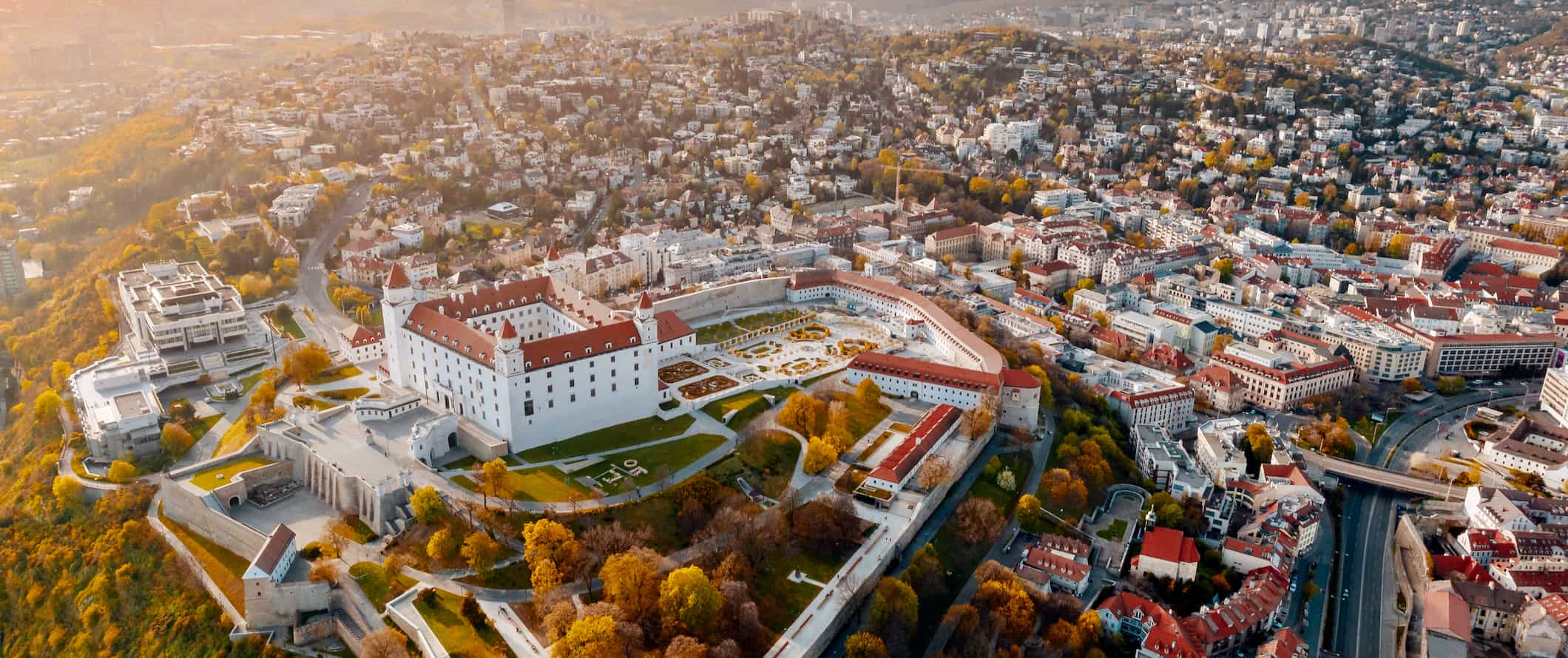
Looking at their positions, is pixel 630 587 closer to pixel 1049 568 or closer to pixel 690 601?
pixel 690 601

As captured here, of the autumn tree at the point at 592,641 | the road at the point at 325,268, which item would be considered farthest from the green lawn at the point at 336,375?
Answer: the autumn tree at the point at 592,641

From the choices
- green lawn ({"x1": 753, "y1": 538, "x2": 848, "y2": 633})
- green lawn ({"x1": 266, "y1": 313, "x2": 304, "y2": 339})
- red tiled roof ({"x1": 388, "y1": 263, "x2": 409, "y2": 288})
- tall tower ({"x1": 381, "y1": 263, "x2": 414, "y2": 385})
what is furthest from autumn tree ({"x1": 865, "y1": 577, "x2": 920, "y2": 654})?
green lawn ({"x1": 266, "y1": 313, "x2": 304, "y2": 339})

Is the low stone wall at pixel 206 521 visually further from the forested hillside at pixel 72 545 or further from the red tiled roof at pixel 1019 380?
A: the red tiled roof at pixel 1019 380

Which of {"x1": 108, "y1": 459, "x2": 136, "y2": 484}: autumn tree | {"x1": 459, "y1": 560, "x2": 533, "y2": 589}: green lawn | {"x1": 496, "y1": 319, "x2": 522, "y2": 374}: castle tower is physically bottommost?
{"x1": 459, "y1": 560, "x2": 533, "y2": 589}: green lawn

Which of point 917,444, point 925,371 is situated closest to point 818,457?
point 917,444

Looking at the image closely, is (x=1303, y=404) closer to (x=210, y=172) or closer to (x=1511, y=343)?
(x=1511, y=343)

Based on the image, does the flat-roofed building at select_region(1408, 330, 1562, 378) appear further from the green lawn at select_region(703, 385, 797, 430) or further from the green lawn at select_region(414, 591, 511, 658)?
the green lawn at select_region(414, 591, 511, 658)

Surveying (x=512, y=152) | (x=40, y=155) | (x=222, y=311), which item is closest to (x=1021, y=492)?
(x=222, y=311)
